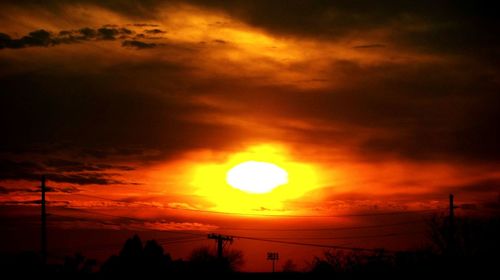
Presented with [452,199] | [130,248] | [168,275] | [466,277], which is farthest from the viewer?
[130,248]

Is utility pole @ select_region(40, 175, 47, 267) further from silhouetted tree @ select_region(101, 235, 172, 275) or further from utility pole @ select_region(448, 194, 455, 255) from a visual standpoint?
utility pole @ select_region(448, 194, 455, 255)

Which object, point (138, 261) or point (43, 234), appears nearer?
point (43, 234)

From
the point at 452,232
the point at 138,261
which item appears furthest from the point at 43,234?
the point at 452,232

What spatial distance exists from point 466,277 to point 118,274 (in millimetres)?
24709

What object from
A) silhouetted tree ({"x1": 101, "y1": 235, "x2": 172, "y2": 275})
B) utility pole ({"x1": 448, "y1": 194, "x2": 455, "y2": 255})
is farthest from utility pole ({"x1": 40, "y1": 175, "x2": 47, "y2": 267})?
utility pole ({"x1": 448, "y1": 194, "x2": 455, "y2": 255})

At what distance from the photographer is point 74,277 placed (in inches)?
2003

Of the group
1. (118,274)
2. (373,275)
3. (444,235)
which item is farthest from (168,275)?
(444,235)

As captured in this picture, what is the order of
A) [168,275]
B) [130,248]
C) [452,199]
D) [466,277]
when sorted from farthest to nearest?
[130,248] → [452,199] → [168,275] → [466,277]

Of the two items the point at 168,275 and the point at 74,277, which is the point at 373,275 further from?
the point at 74,277

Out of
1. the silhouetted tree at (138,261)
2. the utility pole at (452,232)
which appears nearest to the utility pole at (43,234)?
the silhouetted tree at (138,261)

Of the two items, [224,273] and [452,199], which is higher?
[452,199]

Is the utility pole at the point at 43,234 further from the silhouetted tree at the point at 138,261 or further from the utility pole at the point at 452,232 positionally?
the utility pole at the point at 452,232

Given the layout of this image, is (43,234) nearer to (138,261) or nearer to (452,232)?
(138,261)

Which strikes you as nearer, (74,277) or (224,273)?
(74,277)
